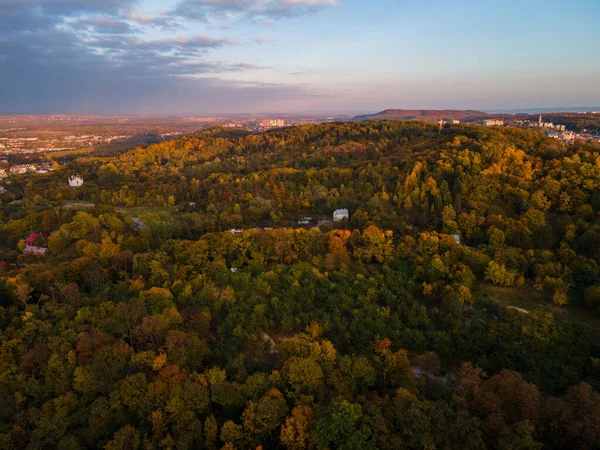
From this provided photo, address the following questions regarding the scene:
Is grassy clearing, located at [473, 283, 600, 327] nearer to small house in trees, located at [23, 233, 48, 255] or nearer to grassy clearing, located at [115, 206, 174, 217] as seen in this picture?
small house in trees, located at [23, 233, 48, 255]

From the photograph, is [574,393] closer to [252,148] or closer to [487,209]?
[487,209]

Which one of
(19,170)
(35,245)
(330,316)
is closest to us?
(330,316)

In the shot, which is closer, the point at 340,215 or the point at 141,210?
the point at 340,215

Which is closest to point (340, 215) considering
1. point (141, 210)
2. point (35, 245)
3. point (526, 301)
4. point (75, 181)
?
point (526, 301)

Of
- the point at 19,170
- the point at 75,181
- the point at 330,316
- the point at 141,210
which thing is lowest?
the point at 330,316

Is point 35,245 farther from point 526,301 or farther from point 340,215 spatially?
point 526,301

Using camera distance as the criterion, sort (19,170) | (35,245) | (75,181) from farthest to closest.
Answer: (19,170) → (75,181) → (35,245)
